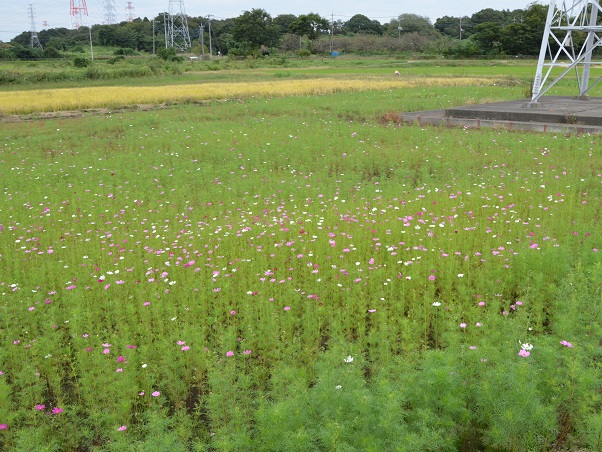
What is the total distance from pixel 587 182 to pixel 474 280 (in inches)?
166

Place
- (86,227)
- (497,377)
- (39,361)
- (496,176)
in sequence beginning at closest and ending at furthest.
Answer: (497,377), (39,361), (86,227), (496,176)

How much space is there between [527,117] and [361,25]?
107 meters

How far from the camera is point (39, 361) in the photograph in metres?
4.42

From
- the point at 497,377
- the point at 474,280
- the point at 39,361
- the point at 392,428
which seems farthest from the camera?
the point at 474,280

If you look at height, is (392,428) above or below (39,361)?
above

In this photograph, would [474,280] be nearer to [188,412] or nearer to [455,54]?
[188,412]

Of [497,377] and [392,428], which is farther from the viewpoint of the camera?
[497,377]


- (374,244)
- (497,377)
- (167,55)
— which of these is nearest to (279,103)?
(374,244)

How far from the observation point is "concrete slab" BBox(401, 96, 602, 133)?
14180 mm

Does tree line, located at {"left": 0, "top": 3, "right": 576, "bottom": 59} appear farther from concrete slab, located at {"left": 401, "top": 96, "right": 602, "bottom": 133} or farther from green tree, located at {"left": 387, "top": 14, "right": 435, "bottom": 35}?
concrete slab, located at {"left": 401, "top": 96, "right": 602, "bottom": 133}

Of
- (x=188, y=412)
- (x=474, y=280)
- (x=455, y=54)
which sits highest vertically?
(x=455, y=54)

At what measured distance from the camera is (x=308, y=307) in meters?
4.63


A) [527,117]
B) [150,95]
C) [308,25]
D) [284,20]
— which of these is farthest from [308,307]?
[284,20]

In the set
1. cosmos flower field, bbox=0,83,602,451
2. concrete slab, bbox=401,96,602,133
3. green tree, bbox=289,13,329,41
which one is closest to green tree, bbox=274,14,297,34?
green tree, bbox=289,13,329,41
